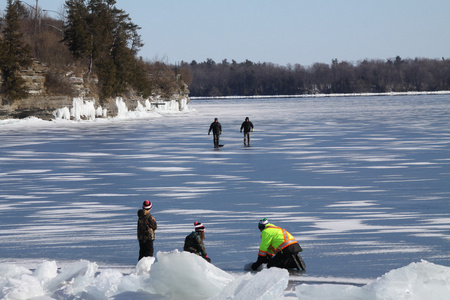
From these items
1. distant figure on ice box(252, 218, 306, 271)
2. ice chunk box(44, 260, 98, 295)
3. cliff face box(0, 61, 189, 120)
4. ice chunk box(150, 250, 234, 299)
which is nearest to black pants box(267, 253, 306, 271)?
distant figure on ice box(252, 218, 306, 271)

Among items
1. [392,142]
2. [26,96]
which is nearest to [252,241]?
[392,142]

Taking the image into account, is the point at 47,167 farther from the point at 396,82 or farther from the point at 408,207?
the point at 396,82

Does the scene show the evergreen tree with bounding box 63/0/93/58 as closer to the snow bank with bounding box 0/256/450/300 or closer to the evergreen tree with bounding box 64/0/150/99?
the evergreen tree with bounding box 64/0/150/99

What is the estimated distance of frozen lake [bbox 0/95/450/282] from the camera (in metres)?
8.04

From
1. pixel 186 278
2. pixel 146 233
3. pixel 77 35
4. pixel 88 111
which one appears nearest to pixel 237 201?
pixel 146 233

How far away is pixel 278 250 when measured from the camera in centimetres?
750

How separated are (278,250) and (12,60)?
1709 inches

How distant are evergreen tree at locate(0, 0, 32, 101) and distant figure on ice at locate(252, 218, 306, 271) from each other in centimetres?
4169

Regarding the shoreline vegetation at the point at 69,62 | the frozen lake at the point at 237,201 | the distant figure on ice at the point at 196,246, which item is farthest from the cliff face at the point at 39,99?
the distant figure on ice at the point at 196,246

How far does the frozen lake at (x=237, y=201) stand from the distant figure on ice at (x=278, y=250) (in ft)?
0.70

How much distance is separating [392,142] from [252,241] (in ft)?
52.8

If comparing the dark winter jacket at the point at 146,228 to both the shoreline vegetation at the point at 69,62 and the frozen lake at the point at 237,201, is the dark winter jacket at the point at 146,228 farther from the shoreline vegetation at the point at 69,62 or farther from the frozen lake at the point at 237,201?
the shoreline vegetation at the point at 69,62

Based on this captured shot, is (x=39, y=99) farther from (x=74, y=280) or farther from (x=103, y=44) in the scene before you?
(x=74, y=280)

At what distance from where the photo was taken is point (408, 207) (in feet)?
35.1
